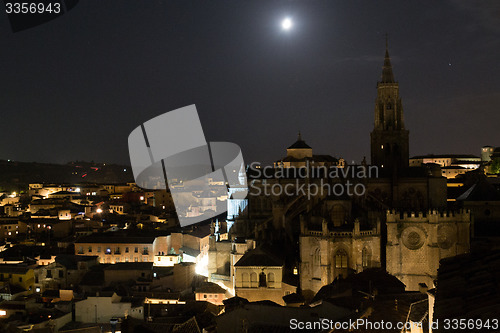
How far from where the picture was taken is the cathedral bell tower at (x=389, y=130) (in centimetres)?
5503

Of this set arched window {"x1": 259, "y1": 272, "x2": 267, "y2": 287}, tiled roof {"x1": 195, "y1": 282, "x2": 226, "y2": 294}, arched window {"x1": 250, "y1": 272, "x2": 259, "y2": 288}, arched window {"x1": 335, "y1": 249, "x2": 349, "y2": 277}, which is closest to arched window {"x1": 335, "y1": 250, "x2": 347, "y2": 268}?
arched window {"x1": 335, "y1": 249, "x2": 349, "y2": 277}

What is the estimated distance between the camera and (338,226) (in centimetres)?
3531

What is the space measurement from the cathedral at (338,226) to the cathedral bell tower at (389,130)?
0.16m

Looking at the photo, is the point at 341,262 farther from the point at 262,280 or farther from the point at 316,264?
the point at 262,280

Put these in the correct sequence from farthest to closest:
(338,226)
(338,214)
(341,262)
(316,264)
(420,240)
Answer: (338,214), (338,226), (420,240), (316,264), (341,262)

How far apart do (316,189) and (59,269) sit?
2286cm

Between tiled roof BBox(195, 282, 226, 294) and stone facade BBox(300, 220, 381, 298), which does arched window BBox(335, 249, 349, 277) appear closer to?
stone facade BBox(300, 220, 381, 298)

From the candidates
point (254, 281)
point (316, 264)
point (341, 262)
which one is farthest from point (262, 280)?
point (341, 262)

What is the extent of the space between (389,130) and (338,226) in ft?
77.7

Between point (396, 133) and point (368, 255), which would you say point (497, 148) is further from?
point (368, 255)

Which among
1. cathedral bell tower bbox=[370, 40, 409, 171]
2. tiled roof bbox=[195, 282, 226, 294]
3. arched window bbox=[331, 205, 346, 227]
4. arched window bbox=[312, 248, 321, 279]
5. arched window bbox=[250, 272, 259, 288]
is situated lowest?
tiled roof bbox=[195, 282, 226, 294]

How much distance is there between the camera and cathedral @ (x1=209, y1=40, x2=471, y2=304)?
32188 millimetres

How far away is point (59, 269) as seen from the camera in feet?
136

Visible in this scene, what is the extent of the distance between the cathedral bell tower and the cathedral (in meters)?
0.16
